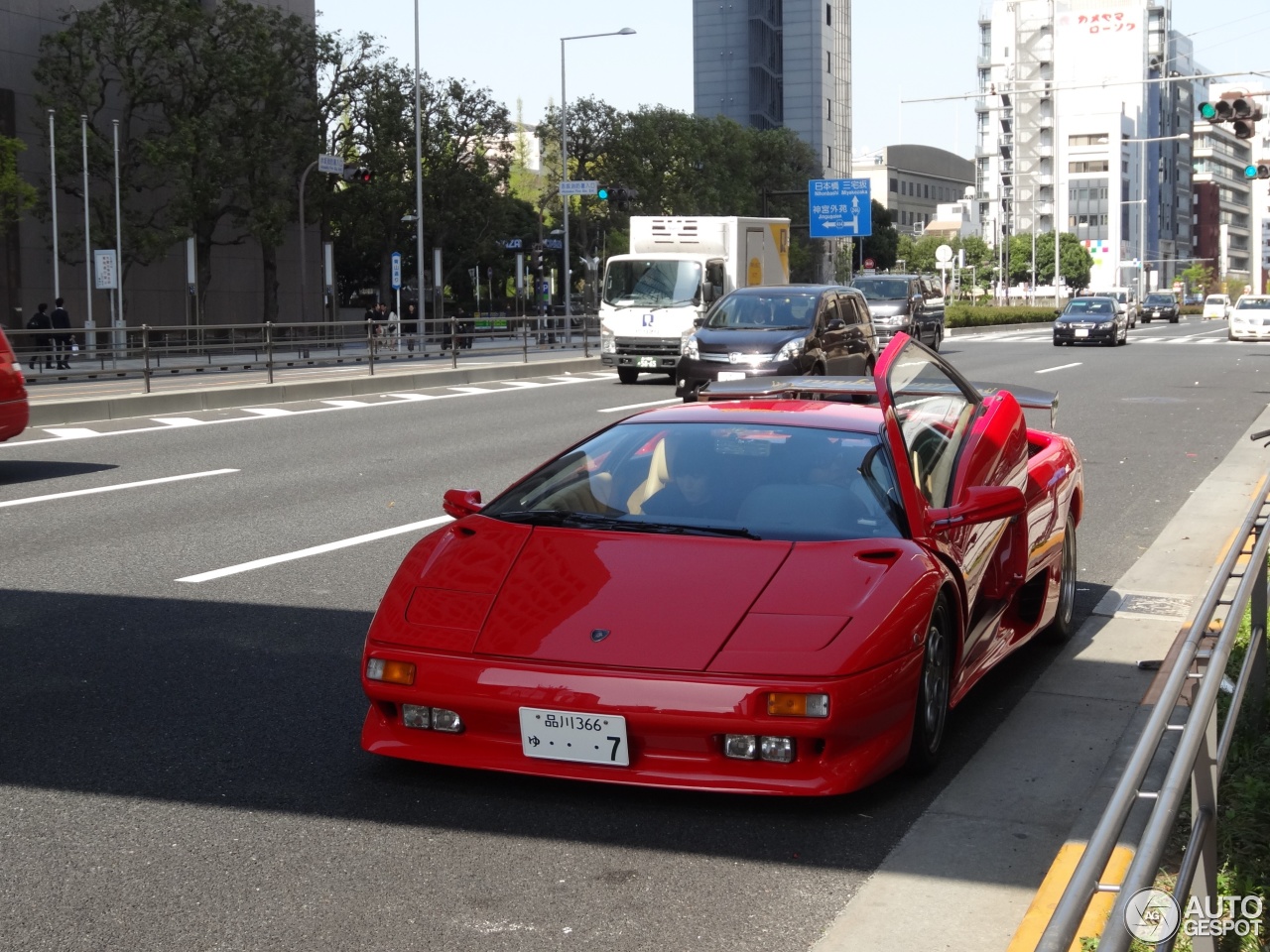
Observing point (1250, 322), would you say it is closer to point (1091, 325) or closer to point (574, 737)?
point (1091, 325)

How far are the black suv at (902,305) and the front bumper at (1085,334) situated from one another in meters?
6.05

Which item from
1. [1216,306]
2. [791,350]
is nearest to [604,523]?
[791,350]

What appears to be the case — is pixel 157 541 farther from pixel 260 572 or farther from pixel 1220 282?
pixel 1220 282

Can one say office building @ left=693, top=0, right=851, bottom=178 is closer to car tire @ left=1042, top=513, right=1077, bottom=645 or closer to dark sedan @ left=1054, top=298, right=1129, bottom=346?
dark sedan @ left=1054, top=298, right=1129, bottom=346

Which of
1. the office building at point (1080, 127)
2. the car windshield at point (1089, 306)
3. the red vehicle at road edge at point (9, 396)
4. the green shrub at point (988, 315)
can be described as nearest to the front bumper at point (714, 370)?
the red vehicle at road edge at point (9, 396)

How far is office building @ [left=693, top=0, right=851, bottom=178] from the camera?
150 meters

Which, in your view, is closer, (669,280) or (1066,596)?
(1066,596)

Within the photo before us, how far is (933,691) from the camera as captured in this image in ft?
17.0

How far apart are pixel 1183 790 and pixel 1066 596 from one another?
473 cm

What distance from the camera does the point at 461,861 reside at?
436 cm

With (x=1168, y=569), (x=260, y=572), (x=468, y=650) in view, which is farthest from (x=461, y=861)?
(x=1168, y=569)

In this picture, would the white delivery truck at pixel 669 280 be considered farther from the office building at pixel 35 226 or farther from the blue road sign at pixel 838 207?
the blue road sign at pixel 838 207

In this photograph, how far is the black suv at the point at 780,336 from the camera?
21.4 m

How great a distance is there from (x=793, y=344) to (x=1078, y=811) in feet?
55.8
